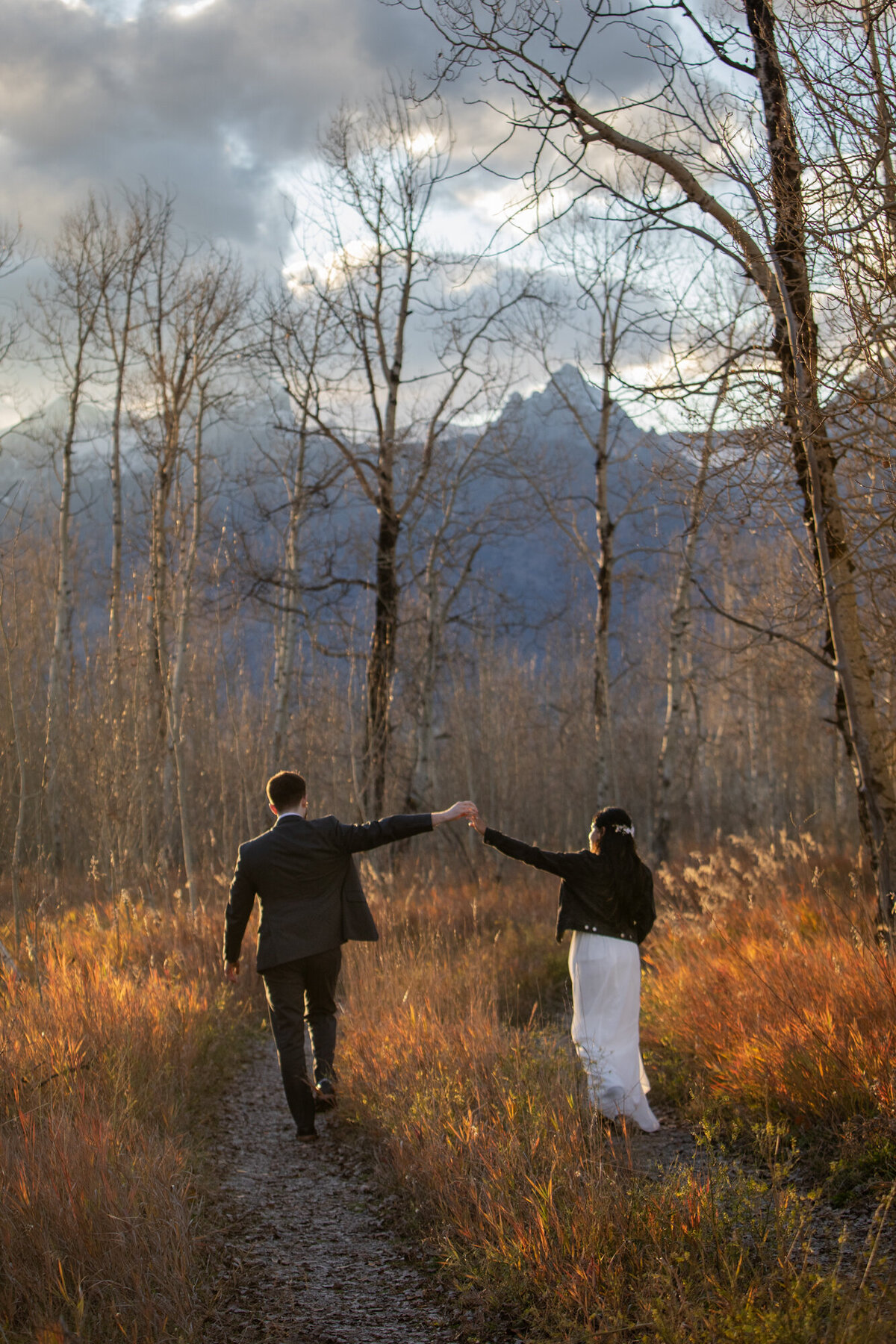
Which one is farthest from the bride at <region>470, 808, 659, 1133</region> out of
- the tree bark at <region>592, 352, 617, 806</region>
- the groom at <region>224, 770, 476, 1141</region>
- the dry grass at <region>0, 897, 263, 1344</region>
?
the tree bark at <region>592, 352, 617, 806</region>

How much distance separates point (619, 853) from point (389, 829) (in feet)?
4.25

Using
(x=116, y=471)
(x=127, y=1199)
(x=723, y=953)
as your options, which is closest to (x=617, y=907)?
(x=723, y=953)

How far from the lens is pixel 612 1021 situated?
16.9ft

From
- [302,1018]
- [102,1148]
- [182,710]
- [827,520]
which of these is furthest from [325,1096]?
[182,710]

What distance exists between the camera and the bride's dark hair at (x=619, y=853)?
5309 mm

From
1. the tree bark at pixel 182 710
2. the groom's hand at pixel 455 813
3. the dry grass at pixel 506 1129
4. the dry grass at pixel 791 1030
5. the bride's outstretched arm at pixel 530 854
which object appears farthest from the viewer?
the tree bark at pixel 182 710

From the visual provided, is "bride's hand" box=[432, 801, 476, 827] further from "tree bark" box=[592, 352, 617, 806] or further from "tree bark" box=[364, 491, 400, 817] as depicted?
"tree bark" box=[592, 352, 617, 806]

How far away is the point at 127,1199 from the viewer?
3.34m

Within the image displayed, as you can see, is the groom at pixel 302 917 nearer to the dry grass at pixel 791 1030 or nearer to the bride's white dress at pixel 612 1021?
the bride's white dress at pixel 612 1021

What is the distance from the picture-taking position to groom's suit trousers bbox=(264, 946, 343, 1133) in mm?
5129

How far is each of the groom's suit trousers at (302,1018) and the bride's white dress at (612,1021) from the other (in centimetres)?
136

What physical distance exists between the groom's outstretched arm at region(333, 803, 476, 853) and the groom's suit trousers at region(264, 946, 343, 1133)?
0.61 m

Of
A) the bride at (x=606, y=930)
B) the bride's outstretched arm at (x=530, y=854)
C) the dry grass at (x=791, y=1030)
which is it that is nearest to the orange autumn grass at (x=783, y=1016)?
the dry grass at (x=791, y=1030)

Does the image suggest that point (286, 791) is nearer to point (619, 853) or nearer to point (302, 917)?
point (302, 917)
